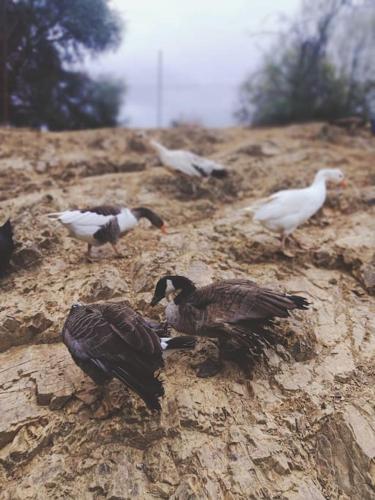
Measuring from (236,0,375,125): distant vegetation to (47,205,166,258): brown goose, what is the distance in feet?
28.0

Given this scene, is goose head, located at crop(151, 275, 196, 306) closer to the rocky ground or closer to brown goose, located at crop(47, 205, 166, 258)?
the rocky ground

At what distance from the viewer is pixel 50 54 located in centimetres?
771

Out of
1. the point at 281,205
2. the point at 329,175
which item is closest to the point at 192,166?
the point at 329,175

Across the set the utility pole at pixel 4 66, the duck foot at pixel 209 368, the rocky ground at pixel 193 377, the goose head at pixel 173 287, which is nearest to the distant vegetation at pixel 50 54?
the utility pole at pixel 4 66

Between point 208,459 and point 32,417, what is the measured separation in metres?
Result: 1.39

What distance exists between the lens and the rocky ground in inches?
107

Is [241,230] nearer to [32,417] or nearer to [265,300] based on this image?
[265,300]

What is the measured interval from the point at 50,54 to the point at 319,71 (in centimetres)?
779

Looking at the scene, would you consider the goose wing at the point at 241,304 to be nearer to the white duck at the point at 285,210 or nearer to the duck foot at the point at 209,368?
the duck foot at the point at 209,368

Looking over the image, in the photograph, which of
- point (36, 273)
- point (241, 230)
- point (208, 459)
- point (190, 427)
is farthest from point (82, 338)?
point (241, 230)

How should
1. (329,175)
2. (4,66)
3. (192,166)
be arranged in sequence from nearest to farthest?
(329,175), (192,166), (4,66)

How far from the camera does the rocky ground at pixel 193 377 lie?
8.95ft

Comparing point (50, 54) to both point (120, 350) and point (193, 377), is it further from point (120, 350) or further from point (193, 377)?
point (193, 377)

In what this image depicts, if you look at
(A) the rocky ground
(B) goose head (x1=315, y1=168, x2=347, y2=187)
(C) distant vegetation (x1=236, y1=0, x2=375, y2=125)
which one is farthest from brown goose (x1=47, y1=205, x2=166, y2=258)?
(C) distant vegetation (x1=236, y1=0, x2=375, y2=125)
